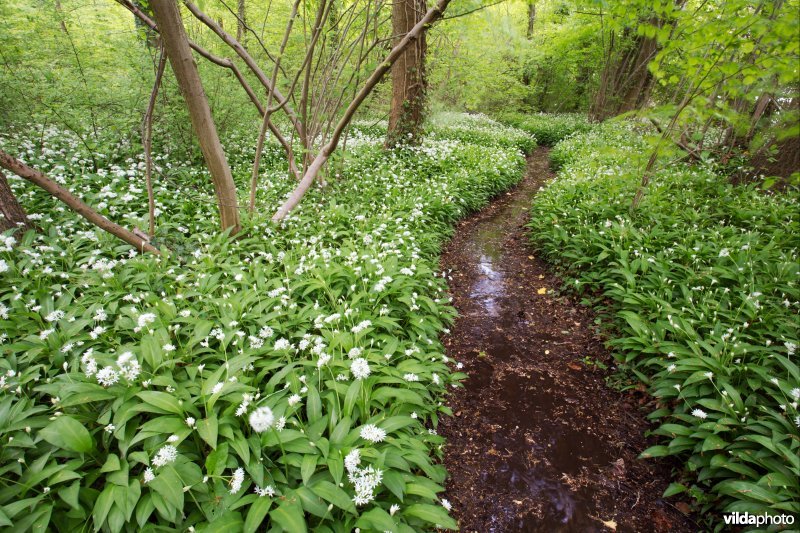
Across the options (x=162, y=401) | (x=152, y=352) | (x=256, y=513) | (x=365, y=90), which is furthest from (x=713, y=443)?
(x=365, y=90)

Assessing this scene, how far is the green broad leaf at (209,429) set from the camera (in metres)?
2.01

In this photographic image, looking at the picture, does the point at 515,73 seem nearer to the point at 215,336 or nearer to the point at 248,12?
the point at 248,12

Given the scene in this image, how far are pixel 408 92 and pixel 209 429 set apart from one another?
9326 mm

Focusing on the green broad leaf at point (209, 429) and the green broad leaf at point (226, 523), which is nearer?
the green broad leaf at point (226, 523)

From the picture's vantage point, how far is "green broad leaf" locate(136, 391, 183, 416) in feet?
7.13

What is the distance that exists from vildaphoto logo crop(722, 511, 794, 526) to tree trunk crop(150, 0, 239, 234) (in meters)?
5.45

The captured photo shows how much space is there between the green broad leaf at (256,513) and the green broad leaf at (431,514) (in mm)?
777

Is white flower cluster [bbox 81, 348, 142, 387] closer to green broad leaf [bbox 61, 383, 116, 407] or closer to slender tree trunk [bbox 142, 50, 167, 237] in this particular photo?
green broad leaf [bbox 61, 383, 116, 407]

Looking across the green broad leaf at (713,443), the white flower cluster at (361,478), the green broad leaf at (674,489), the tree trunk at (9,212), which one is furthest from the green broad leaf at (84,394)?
the green broad leaf at (713,443)

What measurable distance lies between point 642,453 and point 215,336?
142 inches

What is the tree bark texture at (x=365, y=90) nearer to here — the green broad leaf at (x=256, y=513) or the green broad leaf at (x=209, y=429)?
the green broad leaf at (x=209, y=429)

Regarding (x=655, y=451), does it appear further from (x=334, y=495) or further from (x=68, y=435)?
(x=68, y=435)

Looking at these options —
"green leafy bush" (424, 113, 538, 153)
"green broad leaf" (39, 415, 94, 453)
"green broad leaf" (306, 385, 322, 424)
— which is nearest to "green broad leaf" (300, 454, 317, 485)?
"green broad leaf" (306, 385, 322, 424)

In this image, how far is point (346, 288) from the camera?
13.2 ft
